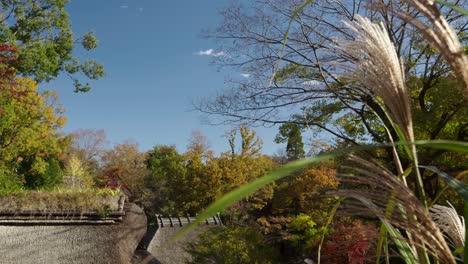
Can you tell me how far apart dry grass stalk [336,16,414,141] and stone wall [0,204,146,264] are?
5495 mm

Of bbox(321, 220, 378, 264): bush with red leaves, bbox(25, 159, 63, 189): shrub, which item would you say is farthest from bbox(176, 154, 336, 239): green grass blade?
bbox(25, 159, 63, 189): shrub

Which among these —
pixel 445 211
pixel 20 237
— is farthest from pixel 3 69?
pixel 445 211

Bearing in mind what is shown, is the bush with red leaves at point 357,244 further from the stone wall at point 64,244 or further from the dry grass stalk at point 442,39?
the stone wall at point 64,244

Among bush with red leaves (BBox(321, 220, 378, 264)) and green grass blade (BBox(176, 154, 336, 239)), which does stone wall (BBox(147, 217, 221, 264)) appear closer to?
bush with red leaves (BBox(321, 220, 378, 264))

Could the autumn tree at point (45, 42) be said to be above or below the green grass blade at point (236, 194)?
above

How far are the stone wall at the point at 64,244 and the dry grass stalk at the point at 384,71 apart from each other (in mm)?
5495

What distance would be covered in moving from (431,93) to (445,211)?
6959mm

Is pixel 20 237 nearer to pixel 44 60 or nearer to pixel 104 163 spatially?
pixel 44 60

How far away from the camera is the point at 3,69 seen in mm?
8344

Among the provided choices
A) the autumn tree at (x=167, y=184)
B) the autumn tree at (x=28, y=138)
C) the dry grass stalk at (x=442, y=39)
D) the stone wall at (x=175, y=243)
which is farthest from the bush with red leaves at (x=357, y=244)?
the autumn tree at (x=28, y=138)

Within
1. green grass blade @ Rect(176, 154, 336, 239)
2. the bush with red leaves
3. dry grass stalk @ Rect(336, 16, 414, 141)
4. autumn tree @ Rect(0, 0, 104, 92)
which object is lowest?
the bush with red leaves

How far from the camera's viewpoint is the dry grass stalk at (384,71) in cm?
74

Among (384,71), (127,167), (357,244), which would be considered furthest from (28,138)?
(384,71)

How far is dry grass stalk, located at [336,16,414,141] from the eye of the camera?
738mm
